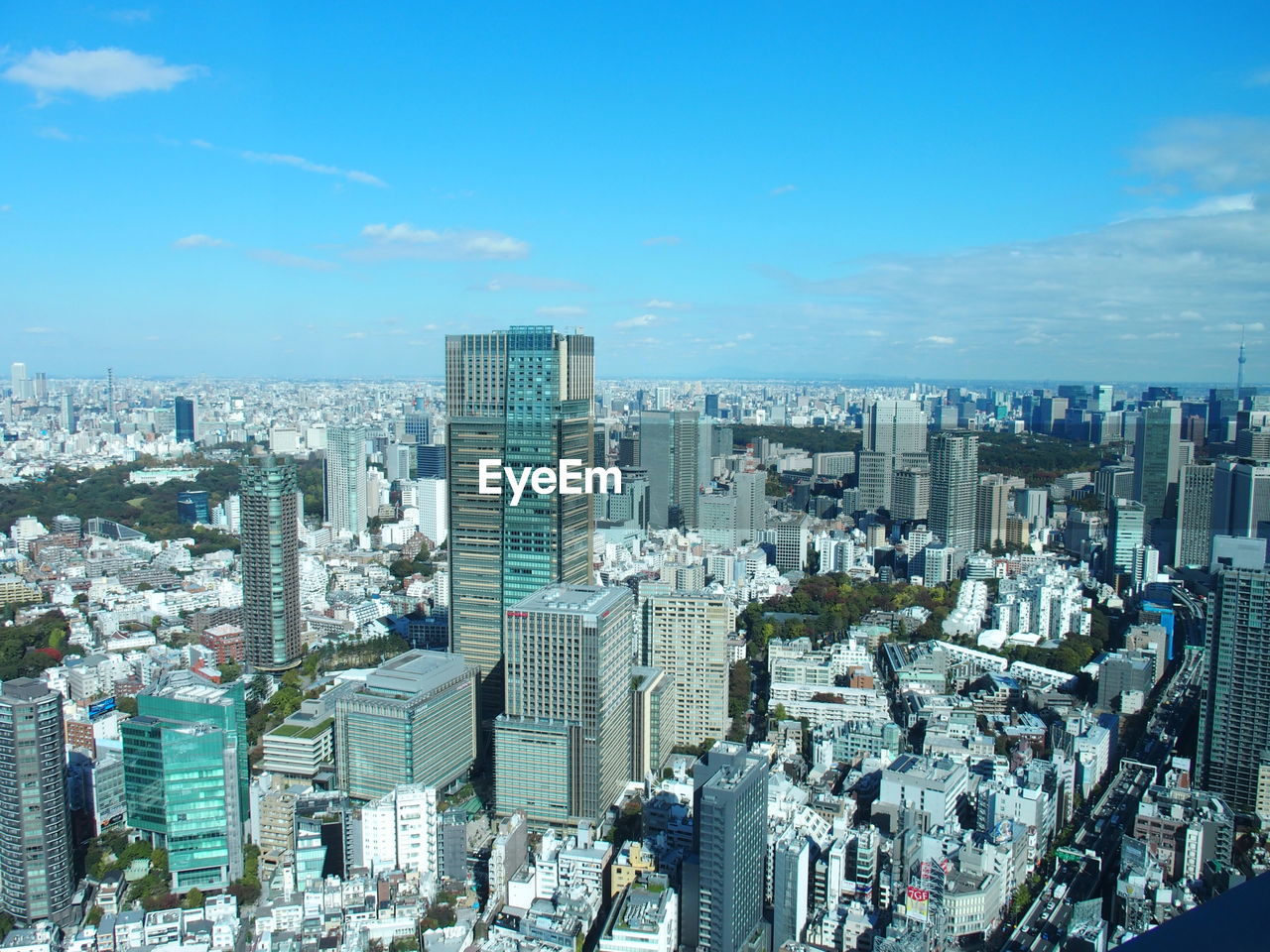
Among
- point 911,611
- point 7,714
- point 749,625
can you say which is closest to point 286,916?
point 7,714

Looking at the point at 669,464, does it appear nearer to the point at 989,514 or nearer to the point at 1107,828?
the point at 989,514

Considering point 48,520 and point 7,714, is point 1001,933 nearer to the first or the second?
point 7,714

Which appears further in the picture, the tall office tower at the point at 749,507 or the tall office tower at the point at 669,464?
the tall office tower at the point at 669,464

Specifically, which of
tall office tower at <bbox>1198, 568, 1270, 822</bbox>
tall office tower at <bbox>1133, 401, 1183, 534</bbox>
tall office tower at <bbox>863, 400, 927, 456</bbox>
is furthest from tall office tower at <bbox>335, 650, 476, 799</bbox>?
tall office tower at <bbox>863, 400, 927, 456</bbox>

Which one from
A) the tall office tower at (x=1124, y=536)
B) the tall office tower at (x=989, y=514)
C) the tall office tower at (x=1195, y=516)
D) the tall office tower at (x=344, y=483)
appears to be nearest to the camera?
the tall office tower at (x=1195, y=516)

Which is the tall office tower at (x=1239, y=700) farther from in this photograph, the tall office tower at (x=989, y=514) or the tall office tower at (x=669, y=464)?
the tall office tower at (x=669, y=464)

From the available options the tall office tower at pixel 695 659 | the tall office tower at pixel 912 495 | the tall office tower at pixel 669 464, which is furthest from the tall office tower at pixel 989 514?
A: the tall office tower at pixel 695 659
